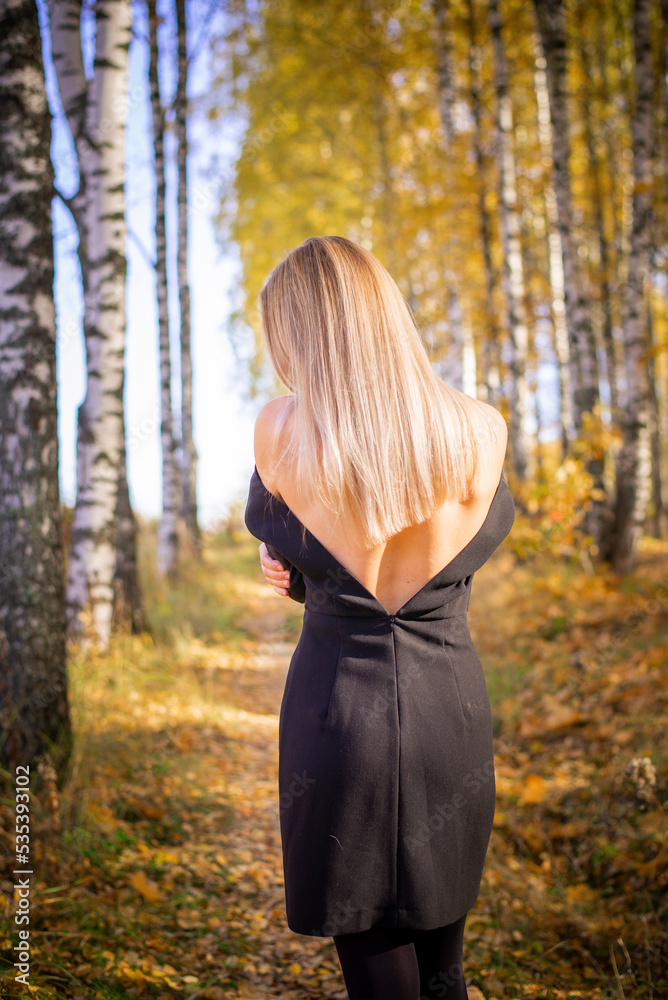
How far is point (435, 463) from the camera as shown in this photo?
5.04ft

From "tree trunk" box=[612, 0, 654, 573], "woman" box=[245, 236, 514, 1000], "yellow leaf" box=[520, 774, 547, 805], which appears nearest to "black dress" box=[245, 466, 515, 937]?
"woman" box=[245, 236, 514, 1000]

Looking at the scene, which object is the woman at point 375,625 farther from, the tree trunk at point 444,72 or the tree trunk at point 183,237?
the tree trunk at point 444,72

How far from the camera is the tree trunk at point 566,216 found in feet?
23.9

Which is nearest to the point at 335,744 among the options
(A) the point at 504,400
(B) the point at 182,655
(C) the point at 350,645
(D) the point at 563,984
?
(C) the point at 350,645

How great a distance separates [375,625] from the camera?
1.56m

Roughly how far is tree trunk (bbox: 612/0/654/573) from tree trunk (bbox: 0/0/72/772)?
19.4 feet

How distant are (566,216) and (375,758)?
752 centimetres

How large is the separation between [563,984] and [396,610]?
202cm

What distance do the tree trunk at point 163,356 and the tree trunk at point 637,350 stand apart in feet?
18.7

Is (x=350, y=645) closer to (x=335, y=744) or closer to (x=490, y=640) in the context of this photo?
(x=335, y=744)

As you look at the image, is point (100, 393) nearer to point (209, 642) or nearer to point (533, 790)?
point (209, 642)

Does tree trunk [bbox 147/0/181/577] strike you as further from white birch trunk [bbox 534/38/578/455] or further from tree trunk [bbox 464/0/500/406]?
white birch trunk [bbox 534/38/578/455]

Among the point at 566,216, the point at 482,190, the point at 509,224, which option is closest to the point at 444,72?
the point at 482,190

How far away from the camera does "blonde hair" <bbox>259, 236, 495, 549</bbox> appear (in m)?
1.51
